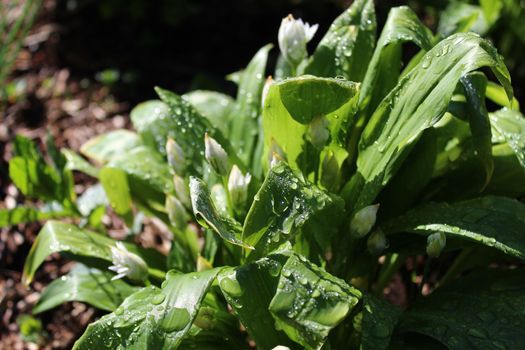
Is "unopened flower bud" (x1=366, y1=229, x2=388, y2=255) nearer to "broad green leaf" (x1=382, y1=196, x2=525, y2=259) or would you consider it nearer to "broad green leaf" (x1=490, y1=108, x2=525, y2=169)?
"broad green leaf" (x1=382, y1=196, x2=525, y2=259)

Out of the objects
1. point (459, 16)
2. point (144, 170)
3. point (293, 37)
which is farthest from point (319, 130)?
point (459, 16)

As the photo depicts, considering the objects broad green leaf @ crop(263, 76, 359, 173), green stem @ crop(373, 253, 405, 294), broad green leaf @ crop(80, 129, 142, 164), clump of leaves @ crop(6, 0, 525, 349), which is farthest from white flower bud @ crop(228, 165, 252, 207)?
broad green leaf @ crop(80, 129, 142, 164)

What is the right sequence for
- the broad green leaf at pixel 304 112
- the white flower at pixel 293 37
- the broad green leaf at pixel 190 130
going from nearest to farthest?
the broad green leaf at pixel 304 112, the white flower at pixel 293 37, the broad green leaf at pixel 190 130

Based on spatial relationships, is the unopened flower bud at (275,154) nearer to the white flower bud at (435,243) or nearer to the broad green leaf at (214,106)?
the white flower bud at (435,243)

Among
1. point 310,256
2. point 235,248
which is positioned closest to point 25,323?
point 235,248

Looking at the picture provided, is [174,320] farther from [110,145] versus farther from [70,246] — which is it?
[110,145]

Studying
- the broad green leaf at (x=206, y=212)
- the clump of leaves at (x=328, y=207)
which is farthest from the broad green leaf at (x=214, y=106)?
the broad green leaf at (x=206, y=212)
